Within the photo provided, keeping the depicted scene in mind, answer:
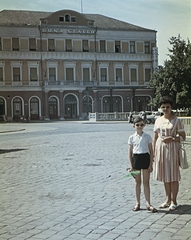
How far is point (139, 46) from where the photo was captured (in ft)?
185

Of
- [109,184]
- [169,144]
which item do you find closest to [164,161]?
[169,144]

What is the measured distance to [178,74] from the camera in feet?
111

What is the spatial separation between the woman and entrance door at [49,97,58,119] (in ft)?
152

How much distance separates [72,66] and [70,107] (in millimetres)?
5100

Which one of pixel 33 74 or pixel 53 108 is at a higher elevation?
pixel 33 74

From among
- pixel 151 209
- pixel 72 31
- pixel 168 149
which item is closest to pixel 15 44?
pixel 72 31

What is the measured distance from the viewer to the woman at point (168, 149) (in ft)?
19.8

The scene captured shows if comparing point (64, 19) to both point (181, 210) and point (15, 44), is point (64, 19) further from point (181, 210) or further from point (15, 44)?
point (181, 210)

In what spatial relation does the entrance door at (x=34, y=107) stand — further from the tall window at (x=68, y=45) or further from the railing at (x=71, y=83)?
the tall window at (x=68, y=45)

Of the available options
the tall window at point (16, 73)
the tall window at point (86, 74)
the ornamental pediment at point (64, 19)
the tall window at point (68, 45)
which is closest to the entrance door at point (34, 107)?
the tall window at point (16, 73)

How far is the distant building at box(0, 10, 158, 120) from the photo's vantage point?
166 ft

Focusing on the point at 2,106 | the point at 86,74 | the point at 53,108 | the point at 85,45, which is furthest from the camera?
the point at 86,74

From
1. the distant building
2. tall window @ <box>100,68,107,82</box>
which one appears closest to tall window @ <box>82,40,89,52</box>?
the distant building

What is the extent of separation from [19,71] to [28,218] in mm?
46741
